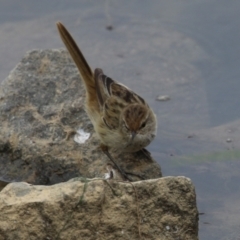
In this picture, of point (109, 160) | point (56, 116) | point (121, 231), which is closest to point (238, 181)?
point (109, 160)

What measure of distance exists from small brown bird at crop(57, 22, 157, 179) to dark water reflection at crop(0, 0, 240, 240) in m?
0.88

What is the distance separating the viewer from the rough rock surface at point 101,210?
6.10 m

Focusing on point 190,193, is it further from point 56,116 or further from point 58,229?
point 56,116

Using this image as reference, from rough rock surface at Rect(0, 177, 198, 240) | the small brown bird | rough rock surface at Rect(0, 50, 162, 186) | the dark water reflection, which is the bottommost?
the dark water reflection

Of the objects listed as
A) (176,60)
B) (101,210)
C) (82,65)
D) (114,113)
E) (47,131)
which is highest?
Result: (101,210)

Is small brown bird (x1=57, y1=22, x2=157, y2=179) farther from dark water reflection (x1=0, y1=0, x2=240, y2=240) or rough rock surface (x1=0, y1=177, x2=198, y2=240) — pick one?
rough rock surface (x1=0, y1=177, x2=198, y2=240)

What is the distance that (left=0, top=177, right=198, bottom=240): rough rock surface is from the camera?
6.10 metres

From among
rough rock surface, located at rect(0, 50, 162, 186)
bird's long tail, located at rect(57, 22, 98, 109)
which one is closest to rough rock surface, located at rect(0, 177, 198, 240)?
rough rock surface, located at rect(0, 50, 162, 186)

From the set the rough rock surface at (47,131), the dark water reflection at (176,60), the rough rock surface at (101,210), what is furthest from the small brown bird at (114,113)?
the rough rock surface at (101,210)

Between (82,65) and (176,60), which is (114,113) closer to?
(82,65)

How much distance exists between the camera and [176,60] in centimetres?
1116

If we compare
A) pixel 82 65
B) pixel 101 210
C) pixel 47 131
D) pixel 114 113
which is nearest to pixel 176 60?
pixel 82 65

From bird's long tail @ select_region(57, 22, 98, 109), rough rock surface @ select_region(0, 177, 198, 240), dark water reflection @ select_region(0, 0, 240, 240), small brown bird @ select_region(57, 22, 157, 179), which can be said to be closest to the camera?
rough rock surface @ select_region(0, 177, 198, 240)

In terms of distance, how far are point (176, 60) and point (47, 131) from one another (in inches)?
126
